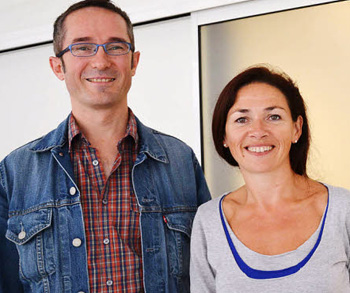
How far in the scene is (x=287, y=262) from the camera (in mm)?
1217

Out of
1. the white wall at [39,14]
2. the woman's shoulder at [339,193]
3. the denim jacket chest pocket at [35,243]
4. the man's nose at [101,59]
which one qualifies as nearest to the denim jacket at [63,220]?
the denim jacket chest pocket at [35,243]

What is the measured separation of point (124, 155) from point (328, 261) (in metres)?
0.62

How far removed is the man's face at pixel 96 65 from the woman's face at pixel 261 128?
1.06ft

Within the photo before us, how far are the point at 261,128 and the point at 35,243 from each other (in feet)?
2.21

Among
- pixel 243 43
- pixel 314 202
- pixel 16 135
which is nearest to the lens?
pixel 314 202

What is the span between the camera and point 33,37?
9.95 feet

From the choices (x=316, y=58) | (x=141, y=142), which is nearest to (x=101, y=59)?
(x=141, y=142)

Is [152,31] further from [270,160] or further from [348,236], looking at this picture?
[348,236]

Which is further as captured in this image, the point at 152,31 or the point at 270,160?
the point at 152,31

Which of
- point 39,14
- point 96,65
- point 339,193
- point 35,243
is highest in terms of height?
point 39,14

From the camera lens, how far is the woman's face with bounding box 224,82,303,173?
132 centimetres

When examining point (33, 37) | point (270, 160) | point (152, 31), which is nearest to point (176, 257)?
point (270, 160)

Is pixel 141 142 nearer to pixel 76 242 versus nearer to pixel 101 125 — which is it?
pixel 101 125

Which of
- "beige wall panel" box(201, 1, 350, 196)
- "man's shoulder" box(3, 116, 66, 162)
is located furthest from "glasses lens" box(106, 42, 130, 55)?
"beige wall panel" box(201, 1, 350, 196)
